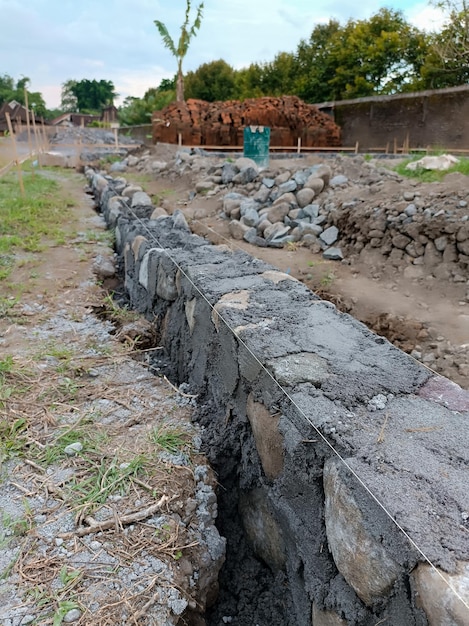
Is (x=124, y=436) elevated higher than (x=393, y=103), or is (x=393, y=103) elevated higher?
(x=393, y=103)

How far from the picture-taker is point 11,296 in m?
4.04

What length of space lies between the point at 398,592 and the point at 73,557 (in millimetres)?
1108

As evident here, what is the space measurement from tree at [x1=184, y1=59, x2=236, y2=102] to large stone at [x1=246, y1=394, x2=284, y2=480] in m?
30.2

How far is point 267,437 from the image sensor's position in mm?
1945

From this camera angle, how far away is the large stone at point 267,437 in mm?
1859

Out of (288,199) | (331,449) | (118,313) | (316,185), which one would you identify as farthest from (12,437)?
(316,185)

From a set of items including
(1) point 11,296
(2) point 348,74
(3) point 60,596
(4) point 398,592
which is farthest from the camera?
(2) point 348,74

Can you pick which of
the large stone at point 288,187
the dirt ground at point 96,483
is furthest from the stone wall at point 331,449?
the large stone at point 288,187

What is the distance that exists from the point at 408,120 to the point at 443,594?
1924cm

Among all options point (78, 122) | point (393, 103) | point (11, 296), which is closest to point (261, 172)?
point (11, 296)

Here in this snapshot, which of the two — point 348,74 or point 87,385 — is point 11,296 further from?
point 348,74

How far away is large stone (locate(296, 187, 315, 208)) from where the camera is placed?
7.36 metres

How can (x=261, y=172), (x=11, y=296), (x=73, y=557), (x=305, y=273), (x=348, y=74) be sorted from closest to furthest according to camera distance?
1. (x=73, y=557)
2. (x=11, y=296)
3. (x=305, y=273)
4. (x=261, y=172)
5. (x=348, y=74)

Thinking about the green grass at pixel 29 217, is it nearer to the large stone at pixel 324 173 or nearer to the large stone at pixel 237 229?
the large stone at pixel 237 229
